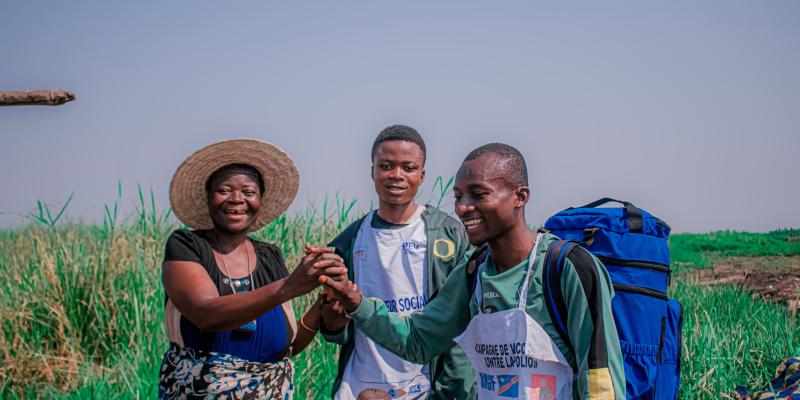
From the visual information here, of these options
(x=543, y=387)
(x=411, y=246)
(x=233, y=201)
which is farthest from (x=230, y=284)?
(x=543, y=387)

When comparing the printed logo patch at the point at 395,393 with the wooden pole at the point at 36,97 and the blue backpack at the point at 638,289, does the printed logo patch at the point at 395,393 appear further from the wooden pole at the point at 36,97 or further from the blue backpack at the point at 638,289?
the wooden pole at the point at 36,97

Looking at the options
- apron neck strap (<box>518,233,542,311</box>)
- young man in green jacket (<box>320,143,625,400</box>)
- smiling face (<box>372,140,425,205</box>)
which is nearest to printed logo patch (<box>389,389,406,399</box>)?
young man in green jacket (<box>320,143,625,400</box>)

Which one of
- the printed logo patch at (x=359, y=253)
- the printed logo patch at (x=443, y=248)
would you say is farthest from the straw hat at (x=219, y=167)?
the printed logo patch at (x=443, y=248)

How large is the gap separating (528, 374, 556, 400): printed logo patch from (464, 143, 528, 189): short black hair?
754mm

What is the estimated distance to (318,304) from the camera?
3770 millimetres

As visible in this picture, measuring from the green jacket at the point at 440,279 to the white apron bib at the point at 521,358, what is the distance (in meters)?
0.97

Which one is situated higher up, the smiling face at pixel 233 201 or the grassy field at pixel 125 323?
the smiling face at pixel 233 201

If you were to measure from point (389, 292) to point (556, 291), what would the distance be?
1469mm

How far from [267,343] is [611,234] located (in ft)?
5.55

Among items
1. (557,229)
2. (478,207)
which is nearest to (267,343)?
(478,207)

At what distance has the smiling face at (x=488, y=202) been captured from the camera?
2881 millimetres

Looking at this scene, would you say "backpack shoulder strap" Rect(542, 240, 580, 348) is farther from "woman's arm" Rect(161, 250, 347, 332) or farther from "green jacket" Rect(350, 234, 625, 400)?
"woman's arm" Rect(161, 250, 347, 332)

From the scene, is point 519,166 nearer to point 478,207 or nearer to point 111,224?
point 478,207

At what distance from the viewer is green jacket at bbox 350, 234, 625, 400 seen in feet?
8.27
